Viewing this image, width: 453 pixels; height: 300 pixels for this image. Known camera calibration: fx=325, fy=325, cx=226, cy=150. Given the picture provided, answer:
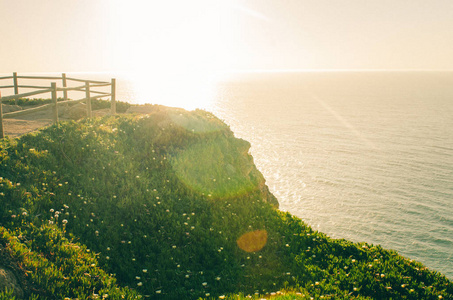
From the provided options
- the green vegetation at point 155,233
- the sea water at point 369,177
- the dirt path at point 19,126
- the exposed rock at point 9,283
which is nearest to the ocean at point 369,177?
the sea water at point 369,177

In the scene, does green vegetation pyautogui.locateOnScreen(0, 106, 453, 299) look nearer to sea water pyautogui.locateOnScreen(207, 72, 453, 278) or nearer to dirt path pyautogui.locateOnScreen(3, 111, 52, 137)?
dirt path pyautogui.locateOnScreen(3, 111, 52, 137)

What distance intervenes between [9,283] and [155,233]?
405 centimetres

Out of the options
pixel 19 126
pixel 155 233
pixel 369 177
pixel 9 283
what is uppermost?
pixel 19 126

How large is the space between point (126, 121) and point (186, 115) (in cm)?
280

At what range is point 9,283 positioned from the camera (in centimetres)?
584

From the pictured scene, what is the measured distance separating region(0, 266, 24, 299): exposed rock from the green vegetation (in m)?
0.13

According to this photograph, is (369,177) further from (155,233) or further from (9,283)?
(9,283)

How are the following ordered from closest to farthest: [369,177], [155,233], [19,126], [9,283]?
[9,283] → [155,233] → [19,126] → [369,177]

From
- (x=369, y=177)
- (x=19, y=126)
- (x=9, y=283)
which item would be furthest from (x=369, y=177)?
(x=9, y=283)

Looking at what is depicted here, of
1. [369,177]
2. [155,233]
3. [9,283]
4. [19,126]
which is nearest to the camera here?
[9,283]

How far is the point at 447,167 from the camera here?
1551 inches

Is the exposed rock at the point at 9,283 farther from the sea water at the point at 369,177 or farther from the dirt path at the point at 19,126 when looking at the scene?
the sea water at the point at 369,177

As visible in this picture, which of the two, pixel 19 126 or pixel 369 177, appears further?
pixel 369 177

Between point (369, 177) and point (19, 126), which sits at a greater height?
point (19, 126)
